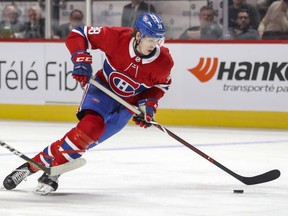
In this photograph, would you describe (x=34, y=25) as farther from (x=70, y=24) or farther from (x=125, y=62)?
(x=125, y=62)

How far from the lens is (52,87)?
9.35m

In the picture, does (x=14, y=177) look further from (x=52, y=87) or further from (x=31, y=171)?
(x=52, y=87)

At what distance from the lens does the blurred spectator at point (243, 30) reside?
8766mm

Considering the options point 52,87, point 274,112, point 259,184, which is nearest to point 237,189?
point 259,184

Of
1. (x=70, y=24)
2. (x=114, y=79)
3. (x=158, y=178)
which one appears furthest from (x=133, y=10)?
(x=114, y=79)

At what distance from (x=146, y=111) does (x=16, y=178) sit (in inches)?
31.0

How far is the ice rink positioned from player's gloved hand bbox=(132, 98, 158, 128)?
38cm

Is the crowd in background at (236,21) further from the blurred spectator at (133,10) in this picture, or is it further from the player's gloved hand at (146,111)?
the player's gloved hand at (146,111)

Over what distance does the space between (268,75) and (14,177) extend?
13.8ft

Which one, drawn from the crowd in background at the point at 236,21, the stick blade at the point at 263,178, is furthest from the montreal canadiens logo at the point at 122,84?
the crowd in background at the point at 236,21

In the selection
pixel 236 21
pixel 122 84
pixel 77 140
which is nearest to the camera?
pixel 77 140

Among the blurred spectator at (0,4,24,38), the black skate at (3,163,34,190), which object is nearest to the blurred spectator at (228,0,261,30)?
the blurred spectator at (0,4,24,38)

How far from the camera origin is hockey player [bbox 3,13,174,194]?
4.77m

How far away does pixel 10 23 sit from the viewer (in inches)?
384
